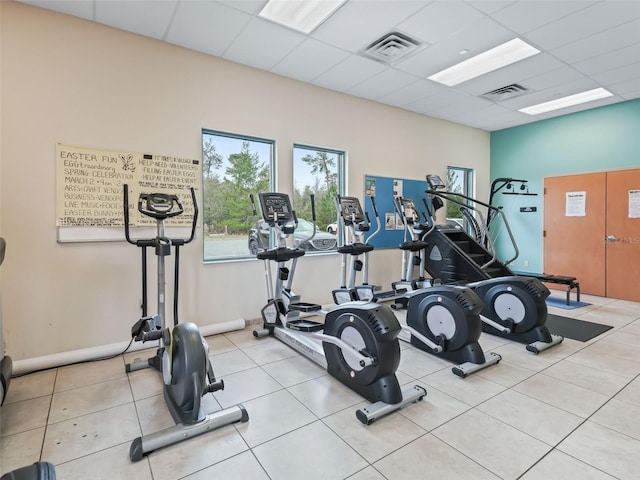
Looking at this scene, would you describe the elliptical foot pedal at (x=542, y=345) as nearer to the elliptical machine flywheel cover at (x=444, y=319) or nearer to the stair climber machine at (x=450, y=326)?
the stair climber machine at (x=450, y=326)

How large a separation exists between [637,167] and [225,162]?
6592 mm

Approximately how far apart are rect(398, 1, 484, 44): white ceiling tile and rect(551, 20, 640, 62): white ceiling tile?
144cm

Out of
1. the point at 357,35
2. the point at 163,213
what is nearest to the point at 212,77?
the point at 357,35

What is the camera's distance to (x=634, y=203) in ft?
18.1

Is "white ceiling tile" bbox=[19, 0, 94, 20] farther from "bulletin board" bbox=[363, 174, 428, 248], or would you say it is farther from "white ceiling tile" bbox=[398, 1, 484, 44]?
"bulletin board" bbox=[363, 174, 428, 248]

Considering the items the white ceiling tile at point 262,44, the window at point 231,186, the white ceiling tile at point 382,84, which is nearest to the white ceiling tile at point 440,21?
the white ceiling tile at point 382,84

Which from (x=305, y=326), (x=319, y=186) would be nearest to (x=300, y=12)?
(x=319, y=186)

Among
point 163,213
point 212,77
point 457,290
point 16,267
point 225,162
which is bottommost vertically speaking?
point 457,290

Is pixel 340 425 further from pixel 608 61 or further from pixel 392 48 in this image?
pixel 608 61

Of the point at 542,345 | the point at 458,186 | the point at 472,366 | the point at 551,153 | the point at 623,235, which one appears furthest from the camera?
the point at 458,186

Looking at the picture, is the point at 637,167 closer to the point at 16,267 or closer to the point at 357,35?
the point at 357,35

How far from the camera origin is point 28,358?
303 centimetres

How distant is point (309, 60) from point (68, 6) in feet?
7.95

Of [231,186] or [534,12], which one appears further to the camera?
[231,186]
